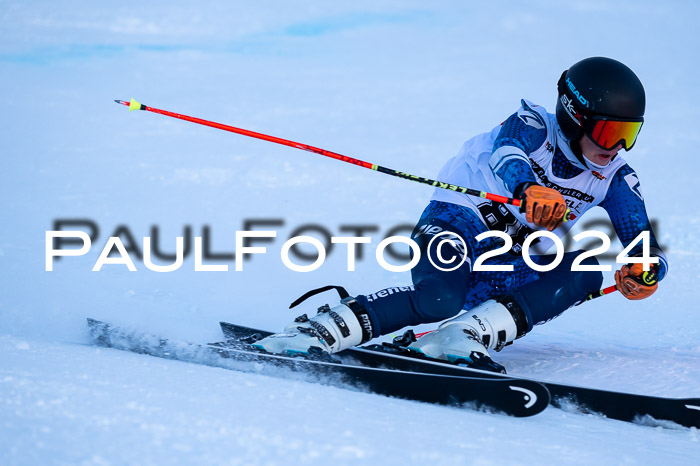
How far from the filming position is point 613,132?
8.74 ft

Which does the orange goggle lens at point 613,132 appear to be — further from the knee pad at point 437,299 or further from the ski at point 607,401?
the ski at point 607,401

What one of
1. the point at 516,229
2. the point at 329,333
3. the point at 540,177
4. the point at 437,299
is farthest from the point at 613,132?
the point at 329,333

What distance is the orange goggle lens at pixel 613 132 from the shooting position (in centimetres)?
265

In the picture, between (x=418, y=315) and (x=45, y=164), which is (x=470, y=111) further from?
(x=418, y=315)

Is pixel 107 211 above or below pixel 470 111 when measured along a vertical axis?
below

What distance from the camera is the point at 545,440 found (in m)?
2.02

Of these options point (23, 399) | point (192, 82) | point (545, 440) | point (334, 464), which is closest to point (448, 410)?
point (545, 440)

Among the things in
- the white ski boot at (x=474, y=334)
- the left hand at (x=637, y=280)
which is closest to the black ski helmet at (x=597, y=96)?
the left hand at (x=637, y=280)

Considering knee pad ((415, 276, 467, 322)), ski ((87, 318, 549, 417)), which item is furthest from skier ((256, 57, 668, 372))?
ski ((87, 318, 549, 417))

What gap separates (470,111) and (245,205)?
3991 millimetres

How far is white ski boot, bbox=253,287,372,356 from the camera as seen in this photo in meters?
2.56

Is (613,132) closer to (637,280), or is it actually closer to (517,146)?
(517,146)

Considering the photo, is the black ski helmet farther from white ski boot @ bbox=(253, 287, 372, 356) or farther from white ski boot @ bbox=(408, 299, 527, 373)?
white ski boot @ bbox=(253, 287, 372, 356)

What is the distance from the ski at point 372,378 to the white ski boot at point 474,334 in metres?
0.20
